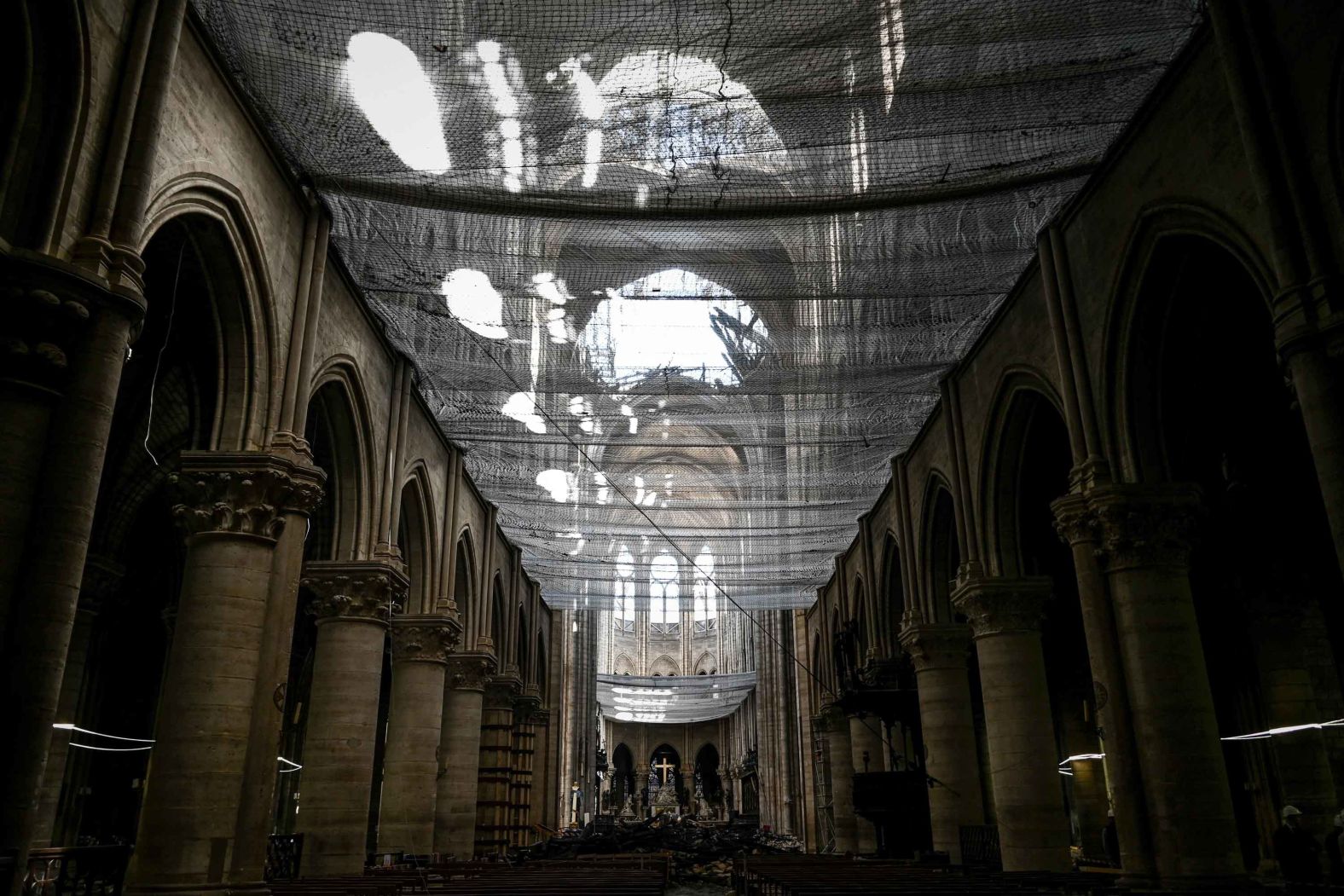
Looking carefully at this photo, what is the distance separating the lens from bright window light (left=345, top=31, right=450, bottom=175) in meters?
8.96

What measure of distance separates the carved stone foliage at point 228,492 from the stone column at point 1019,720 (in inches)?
403

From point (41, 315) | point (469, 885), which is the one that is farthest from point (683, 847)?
point (41, 315)

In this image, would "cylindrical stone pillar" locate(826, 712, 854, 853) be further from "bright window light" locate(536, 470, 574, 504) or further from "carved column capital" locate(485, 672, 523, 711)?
"bright window light" locate(536, 470, 574, 504)

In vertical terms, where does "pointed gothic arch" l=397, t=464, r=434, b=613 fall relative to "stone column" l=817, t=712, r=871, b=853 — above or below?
above

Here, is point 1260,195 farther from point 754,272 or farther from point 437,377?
point 437,377

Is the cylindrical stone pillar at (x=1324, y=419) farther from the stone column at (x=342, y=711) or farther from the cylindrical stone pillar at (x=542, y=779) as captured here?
the cylindrical stone pillar at (x=542, y=779)

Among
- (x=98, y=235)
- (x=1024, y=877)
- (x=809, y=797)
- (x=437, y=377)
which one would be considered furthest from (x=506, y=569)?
(x=98, y=235)

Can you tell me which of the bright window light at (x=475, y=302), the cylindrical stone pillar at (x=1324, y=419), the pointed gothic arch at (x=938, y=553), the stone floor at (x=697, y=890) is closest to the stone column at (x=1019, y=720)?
the pointed gothic arch at (x=938, y=553)

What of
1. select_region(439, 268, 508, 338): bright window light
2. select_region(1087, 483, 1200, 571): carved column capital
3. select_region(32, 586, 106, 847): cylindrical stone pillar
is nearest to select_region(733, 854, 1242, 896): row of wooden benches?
select_region(1087, 483, 1200, 571): carved column capital

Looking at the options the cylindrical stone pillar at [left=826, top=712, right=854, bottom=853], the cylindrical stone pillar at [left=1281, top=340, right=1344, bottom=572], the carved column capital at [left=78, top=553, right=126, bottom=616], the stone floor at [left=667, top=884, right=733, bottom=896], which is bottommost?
the stone floor at [left=667, top=884, right=733, bottom=896]

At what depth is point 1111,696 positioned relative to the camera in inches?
415

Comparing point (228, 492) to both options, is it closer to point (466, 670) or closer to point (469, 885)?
point (469, 885)

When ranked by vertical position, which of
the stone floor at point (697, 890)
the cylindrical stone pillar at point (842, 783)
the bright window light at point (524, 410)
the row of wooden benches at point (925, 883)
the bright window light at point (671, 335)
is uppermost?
the bright window light at point (671, 335)

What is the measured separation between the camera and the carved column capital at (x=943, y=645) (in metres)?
18.1
